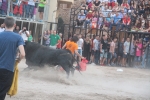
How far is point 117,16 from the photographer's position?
22953mm

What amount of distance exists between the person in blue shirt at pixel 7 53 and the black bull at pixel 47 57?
6.54m

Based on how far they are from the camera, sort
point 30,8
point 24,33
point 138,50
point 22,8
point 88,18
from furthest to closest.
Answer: point 88,18
point 138,50
point 30,8
point 22,8
point 24,33

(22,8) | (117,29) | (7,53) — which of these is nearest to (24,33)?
(22,8)

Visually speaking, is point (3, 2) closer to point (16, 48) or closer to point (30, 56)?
point (30, 56)

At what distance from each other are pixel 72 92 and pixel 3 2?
10556 millimetres

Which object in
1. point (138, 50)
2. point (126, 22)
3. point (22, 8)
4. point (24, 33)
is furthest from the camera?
point (126, 22)

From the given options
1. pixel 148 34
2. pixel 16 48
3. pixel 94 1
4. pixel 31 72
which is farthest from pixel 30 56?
pixel 94 1

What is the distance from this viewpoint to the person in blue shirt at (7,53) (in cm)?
644

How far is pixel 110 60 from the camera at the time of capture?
21.7 meters

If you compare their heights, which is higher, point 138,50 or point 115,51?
point 138,50

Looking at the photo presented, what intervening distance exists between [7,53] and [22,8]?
48.0 feet

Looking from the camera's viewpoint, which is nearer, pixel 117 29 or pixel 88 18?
pixel 117 29

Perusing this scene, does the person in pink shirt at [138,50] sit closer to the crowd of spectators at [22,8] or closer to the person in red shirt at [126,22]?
the person in red shirt at [126,22]

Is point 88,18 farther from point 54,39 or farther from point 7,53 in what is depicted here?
point 7,53
